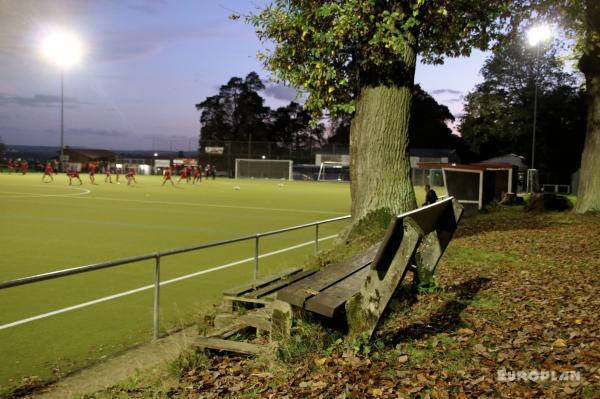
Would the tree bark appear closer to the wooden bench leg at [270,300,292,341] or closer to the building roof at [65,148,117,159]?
the wooden bench leg at [270,300,292,341]

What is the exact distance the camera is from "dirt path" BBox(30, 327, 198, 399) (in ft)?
15.1

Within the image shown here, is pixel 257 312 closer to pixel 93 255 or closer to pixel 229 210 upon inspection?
pixel 93 255

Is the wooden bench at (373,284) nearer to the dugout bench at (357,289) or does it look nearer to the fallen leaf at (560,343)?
the dugout bench at (357,289)

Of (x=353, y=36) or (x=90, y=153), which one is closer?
(x=353, y=36)

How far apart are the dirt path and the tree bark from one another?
232 inches

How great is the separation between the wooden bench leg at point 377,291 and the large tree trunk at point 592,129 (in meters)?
14.4

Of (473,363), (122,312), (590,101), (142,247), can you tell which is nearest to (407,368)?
(473,363)

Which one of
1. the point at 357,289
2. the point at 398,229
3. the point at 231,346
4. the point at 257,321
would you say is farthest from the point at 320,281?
the point at 398,229

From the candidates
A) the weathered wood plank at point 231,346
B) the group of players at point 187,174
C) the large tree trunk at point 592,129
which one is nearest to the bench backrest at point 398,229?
the weathered wood plank at point 231,346

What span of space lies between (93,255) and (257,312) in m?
7.59

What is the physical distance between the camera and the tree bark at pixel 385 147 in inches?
424

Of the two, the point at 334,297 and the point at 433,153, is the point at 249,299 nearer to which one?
the point at 334,297

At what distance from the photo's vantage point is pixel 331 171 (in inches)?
3000

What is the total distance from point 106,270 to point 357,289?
22.0 feet
